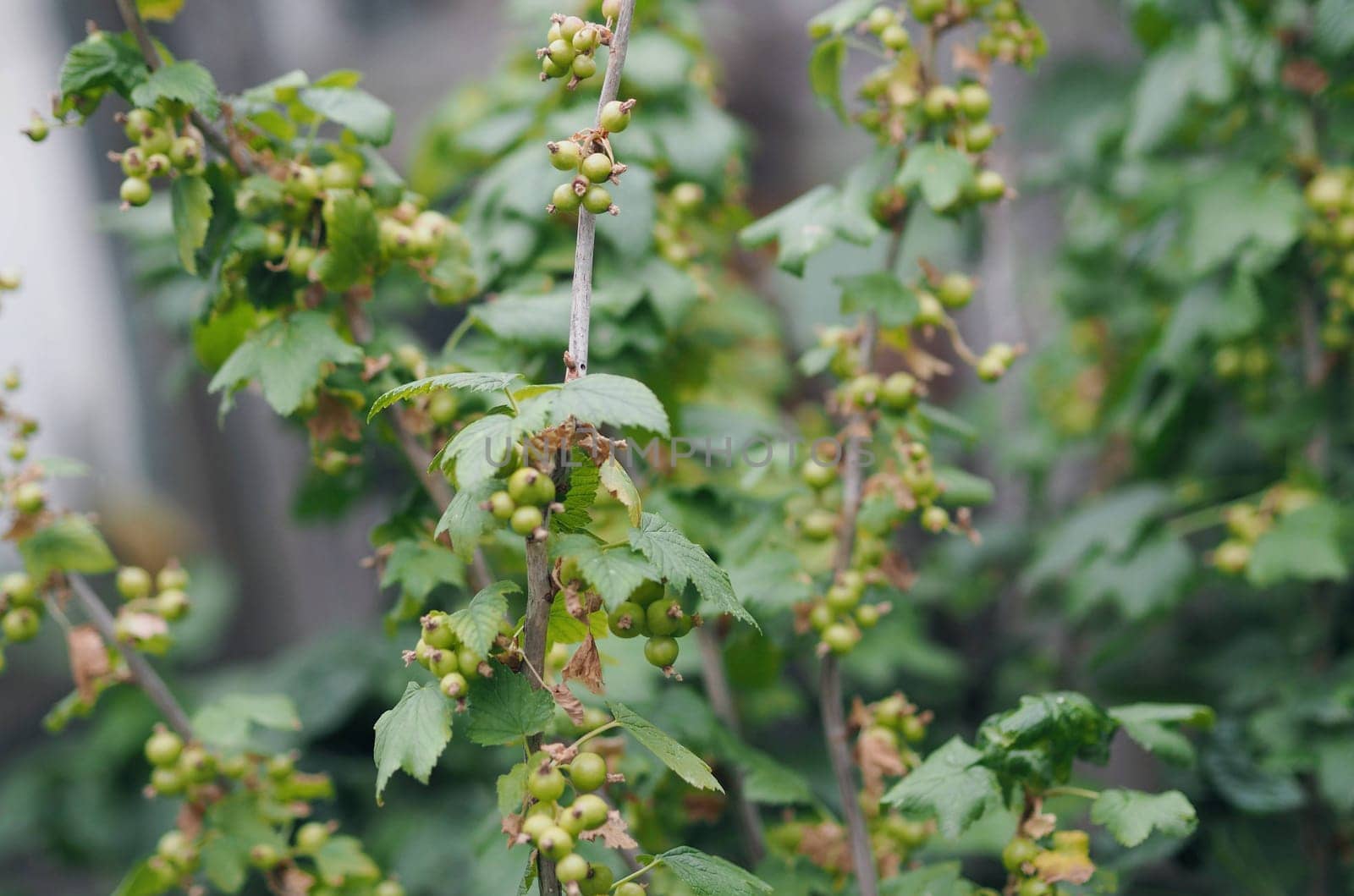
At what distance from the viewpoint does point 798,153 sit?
7.59 ft

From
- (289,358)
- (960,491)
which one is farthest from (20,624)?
(960,491)

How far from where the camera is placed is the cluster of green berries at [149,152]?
0.81m

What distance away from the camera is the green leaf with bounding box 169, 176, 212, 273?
835 mm

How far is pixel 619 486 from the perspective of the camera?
0.66 metres

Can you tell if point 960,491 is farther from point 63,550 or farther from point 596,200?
point 63,550

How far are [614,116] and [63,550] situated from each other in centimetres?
63

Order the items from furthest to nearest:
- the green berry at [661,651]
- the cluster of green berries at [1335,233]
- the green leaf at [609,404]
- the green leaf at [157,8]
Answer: the cluster of green berries at [1335,233] < the green leaf at [157,8] < the green berry at [661,651] < the green leaf at [609,404]

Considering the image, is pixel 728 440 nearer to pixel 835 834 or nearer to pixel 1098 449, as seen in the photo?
pixel 835 834

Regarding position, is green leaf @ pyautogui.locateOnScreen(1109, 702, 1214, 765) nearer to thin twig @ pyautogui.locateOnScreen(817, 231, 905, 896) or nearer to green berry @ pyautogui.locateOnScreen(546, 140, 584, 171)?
thin twig @ pyautogui.locateOnScreen(817, 231, 905, 896)

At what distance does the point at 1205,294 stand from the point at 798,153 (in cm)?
118

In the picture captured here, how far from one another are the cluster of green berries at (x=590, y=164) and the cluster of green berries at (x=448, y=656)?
0.91ft

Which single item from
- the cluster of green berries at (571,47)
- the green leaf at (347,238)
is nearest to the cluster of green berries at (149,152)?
the green leaf at (347,238)

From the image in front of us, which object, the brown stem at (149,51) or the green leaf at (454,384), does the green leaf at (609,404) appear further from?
the brown stem at (149,51)

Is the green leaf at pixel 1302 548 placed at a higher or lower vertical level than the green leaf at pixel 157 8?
lower
